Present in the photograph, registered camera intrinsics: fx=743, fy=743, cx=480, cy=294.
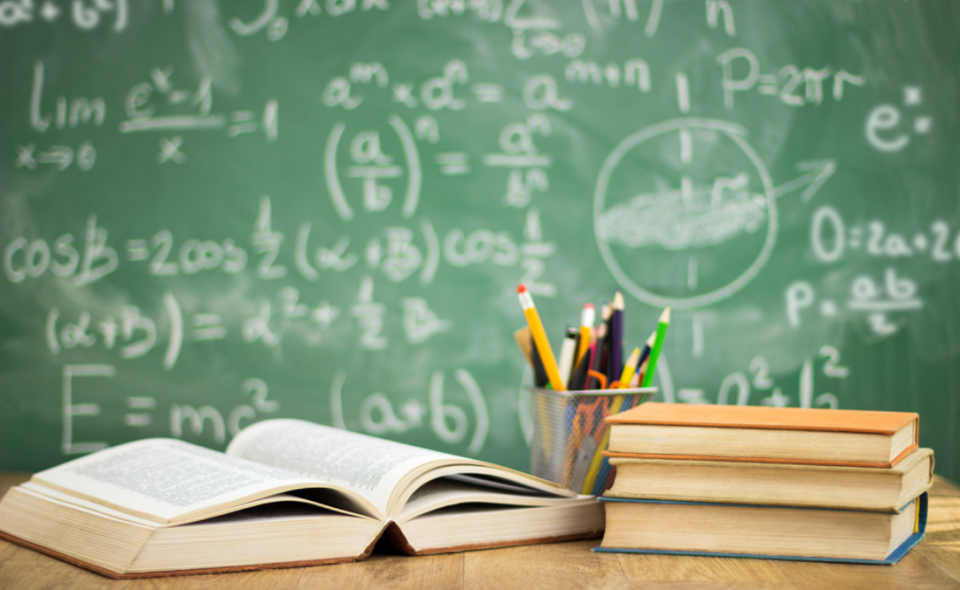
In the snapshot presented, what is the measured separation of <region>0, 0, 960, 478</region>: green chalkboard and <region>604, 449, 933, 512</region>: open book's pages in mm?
616

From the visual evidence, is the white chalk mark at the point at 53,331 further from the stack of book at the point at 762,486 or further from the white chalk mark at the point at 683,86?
the white chalk mark at the point at 683,86

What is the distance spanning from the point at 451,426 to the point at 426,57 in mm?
651

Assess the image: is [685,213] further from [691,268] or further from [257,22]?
[257,22]

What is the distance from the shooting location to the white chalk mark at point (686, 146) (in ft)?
4.26

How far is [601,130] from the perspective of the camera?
51.5 inches

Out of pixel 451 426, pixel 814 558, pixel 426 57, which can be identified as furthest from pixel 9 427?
pixel 814 558

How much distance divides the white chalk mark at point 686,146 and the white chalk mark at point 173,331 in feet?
3.02

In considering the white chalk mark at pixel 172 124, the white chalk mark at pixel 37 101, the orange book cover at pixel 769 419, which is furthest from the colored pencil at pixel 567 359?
the white chalk mark at pixel 37 101

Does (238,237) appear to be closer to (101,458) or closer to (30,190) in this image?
(30,190)

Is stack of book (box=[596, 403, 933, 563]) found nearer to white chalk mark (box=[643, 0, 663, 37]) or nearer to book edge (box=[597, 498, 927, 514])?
book edge (box=[597, 498, 927, 514])

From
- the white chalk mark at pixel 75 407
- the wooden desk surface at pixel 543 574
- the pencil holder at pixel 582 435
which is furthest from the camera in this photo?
the white chalk mark at pixel 75 407

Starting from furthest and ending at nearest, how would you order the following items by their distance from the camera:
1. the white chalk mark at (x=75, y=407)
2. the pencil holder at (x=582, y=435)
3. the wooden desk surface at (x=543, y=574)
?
the white chalk mark at (x=75, y=407), the pencil holder at (x=582, y=435), the wooden desk surface at (x=543, y=574)

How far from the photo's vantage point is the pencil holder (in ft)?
2.81

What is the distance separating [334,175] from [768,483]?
0.90m
